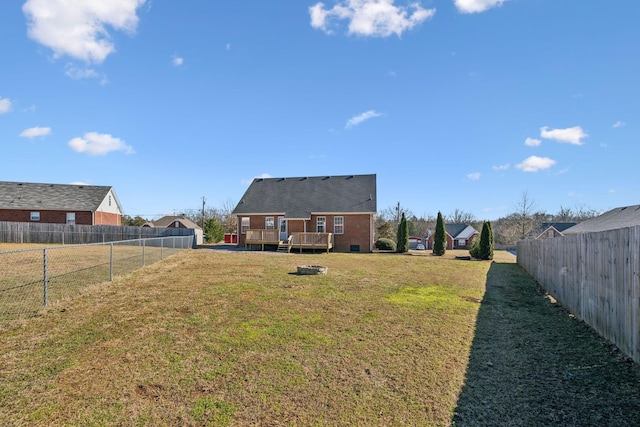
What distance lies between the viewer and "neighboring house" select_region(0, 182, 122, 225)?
112 ft

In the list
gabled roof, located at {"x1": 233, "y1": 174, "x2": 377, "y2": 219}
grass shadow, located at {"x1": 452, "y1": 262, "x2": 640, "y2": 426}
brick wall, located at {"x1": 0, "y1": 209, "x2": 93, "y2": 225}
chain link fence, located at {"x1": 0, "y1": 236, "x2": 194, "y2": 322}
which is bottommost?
grass shadow, located at {"x1": 452, "y1": 262, "x2": 640, "y2": 426}

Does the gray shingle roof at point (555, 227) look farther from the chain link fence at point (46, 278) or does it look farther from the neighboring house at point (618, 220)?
the chain link fence at point (46, 278)

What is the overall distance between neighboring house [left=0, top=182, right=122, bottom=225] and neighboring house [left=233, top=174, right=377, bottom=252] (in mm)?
16969

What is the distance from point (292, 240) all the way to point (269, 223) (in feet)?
13.4

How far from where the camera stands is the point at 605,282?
228 inches

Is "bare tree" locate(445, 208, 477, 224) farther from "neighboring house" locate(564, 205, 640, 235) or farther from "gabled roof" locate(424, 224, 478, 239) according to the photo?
"neighboring house" locate(564, 205, 640, 235)

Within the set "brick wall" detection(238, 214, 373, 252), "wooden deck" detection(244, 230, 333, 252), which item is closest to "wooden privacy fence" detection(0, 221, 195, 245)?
"wooden deck" detection(244, 230, 333, 252)

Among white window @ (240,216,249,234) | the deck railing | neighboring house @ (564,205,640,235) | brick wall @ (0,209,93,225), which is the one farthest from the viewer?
brick wall @ (0,209,93,225)

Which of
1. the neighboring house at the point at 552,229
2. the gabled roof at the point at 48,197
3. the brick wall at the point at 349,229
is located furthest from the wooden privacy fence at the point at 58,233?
the neighboring house at the point at 552,229

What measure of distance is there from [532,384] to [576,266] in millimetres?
4520

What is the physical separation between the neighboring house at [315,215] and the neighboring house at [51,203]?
17.0 m

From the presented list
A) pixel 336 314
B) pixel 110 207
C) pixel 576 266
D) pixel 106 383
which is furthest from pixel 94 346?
pixel 110 207

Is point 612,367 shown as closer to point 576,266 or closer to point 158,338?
point 576,266

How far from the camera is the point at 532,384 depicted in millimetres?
4273
